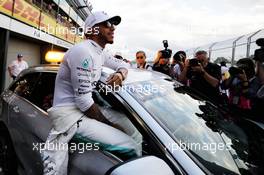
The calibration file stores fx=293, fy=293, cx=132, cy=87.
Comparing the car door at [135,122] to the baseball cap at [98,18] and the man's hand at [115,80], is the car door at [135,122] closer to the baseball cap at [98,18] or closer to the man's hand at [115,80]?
the man's hand at [115,80]

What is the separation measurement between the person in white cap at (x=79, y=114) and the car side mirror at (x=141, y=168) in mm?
492

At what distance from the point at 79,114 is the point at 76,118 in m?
0.04

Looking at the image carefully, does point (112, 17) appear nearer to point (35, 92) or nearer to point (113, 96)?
point (113, 96)

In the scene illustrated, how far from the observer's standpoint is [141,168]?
132cm

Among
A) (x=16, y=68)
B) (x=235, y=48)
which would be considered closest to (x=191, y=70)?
(x=235, y=48)

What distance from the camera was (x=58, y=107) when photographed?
2.17 m

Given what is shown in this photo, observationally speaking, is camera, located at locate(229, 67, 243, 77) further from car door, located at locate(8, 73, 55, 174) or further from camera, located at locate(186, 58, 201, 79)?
car door, located at locate(8, 73, 55, 174)

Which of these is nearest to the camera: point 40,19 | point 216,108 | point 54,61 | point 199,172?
point 199,172

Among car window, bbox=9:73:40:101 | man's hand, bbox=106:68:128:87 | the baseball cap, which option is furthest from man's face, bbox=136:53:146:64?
man's hand, bbox=106:68:128:87

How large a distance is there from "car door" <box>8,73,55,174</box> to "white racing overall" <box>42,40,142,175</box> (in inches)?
14.8

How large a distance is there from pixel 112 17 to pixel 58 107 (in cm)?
86

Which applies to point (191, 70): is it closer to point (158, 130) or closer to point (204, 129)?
point (204, 129)

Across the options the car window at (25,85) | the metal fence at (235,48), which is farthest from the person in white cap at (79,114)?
the metal fence at (235,48)

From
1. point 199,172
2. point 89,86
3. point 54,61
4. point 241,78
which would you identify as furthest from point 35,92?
point 241,78
